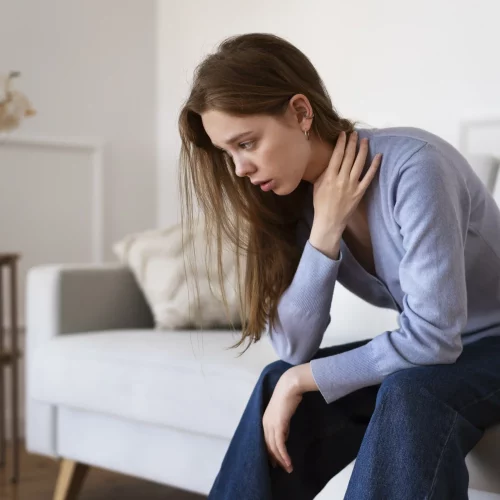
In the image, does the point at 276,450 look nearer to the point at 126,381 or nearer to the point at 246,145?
the point at 246,145

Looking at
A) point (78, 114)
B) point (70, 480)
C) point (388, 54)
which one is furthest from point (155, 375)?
point (78, 114)

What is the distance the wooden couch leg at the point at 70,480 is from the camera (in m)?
1.96

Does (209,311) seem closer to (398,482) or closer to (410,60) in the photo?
(410,60)

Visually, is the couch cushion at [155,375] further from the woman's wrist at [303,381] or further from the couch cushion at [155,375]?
the woman's wrist at [303,381]

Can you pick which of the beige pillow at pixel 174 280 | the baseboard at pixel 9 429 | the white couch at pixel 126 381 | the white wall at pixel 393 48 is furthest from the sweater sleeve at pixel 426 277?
the baseboard at pixel 9 429

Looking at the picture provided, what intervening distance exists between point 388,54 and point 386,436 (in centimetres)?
165

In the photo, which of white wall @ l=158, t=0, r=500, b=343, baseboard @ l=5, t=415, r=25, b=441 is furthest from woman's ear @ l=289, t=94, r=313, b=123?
baseboard @ l=5, t=415, r=25, b=441

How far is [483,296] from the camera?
1229mm

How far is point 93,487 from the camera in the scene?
225 centimetres

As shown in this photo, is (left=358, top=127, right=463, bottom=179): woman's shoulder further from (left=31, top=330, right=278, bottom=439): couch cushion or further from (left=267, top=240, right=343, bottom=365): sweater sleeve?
(left=31, top=330, right=278, bottom=439): couch cushion

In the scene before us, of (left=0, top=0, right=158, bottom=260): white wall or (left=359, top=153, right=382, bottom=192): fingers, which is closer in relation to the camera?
(left=359, top=153, right=382, bottom=192): fingers

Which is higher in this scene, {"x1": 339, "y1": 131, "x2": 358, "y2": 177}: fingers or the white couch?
{"x1": 339, "y1": 131, "x2": 358, "y2": 177}: fingers

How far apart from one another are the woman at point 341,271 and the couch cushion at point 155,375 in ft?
1.17

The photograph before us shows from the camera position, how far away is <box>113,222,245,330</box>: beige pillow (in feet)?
7.16
